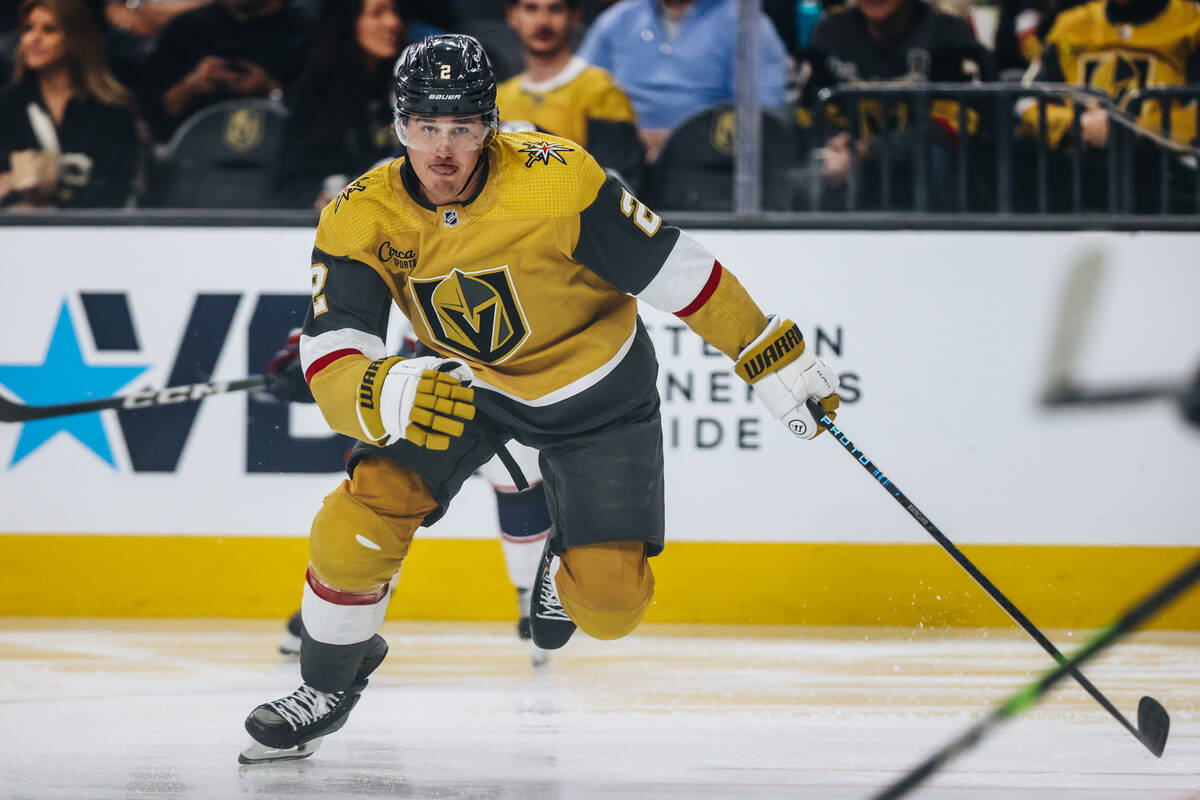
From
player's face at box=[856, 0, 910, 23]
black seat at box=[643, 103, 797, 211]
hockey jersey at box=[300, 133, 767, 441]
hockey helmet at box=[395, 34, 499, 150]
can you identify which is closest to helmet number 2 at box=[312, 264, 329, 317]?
hockey jersey at box=[300, 133, 767, 441]

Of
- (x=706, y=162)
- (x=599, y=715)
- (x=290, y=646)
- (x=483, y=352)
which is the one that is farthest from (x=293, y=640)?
(x=706, y=162)

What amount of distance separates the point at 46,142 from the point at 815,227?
237cm

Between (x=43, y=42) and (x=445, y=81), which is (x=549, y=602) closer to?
(x=445, y=81)

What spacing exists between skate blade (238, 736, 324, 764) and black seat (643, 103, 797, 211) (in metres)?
2.09

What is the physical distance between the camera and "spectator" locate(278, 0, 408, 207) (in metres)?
4.24

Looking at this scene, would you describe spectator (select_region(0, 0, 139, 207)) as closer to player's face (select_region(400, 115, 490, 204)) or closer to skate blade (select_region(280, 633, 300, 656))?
skate blade (select_region(280, 633, 300, 656))

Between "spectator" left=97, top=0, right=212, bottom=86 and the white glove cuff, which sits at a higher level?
"spectator" left=97, top=0, right=212, bottom=86

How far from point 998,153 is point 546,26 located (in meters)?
1.39

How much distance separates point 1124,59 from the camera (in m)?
4.09

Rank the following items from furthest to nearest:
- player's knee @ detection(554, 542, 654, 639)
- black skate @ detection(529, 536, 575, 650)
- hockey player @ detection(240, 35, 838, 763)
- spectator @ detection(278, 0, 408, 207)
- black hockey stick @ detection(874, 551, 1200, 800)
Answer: spectator @ detection(278, 0, 408, 207)
black skate @ detection(529, 536, 575, 650)
player's knee @ detection(554, 542, 654, 639)
hockey player @ detection(240, 35, 838, 763)
black hockey stick @ detection(874, 551, 1200, 800)

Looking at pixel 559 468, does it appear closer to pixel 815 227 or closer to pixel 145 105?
pixel 815 227

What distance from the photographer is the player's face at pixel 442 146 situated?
7.75 feet

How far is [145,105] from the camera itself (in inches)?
179

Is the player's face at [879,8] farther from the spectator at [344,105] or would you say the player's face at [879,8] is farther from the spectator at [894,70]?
the spectator at [344,105]
